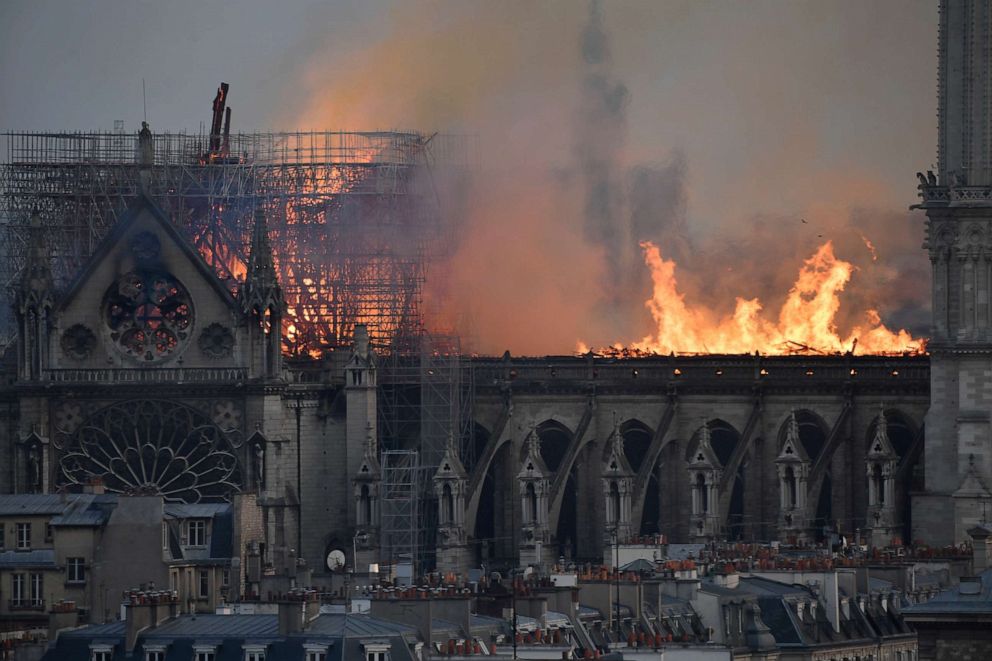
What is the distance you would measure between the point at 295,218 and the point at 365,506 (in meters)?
18.1

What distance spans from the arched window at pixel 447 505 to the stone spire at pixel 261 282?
978cm

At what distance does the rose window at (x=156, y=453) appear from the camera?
184125 mm

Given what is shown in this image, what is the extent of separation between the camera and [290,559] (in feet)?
579

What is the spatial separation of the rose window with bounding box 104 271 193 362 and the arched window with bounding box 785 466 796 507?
2463cm

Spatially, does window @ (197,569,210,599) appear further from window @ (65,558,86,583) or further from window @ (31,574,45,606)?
window @ (31,574,45,606)

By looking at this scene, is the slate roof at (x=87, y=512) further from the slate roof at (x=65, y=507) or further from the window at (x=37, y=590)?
the window at (x=37, y=590)

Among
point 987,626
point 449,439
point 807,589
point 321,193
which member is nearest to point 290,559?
point 449,439

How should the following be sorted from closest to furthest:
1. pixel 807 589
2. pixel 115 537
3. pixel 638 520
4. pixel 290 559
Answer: pixel 807 589
pixel 115 537
pixel 290 559
pixel 638 520

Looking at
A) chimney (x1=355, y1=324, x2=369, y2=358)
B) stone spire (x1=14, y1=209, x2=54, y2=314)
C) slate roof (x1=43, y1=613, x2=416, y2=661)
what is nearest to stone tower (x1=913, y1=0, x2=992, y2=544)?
chimney (x1=355, y1=324, x2=369, y2=358)

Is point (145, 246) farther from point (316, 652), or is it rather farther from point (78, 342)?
point (316, 652)

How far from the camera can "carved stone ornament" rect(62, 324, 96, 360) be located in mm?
185125

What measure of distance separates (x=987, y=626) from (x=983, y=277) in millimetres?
69347

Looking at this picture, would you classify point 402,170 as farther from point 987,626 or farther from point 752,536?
point 987,626

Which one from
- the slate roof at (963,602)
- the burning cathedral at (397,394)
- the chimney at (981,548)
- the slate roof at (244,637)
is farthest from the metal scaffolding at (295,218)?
the slate roof at (963,602)
